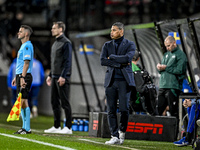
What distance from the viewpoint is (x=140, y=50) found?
559 inches

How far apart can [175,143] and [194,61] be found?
219cm

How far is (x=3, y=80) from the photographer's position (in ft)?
69.7

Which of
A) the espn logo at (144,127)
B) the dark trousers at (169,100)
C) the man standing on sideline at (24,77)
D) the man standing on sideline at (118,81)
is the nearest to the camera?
the man standing on sideline at (118,81)

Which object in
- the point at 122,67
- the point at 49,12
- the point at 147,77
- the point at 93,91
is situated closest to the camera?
the point at 122,67

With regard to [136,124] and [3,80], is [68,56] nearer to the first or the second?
[136,124]

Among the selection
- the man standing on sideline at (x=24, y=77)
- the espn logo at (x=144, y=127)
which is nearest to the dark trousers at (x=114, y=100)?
the espn logo at (x=144, y=127)

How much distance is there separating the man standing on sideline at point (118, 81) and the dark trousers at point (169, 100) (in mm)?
2287

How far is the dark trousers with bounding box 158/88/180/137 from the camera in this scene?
11945 mm

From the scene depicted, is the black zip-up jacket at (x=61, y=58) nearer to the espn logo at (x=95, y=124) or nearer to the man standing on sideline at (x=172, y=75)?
the espn logo at (x=95, y=124)

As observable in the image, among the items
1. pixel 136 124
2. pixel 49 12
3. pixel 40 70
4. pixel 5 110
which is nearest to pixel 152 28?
pixel 136 124

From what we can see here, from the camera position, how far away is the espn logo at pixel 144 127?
1141 centimetres

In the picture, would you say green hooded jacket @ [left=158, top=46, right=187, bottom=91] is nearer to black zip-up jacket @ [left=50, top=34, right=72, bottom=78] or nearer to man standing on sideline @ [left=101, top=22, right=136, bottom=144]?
black zip-up jacket @ [left=50, top=34, right=72, bottom=78]

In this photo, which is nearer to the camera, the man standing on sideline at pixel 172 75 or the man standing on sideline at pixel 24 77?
the man standing on sideline at pixel 24 77

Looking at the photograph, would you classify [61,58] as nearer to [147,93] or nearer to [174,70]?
[147,93]
